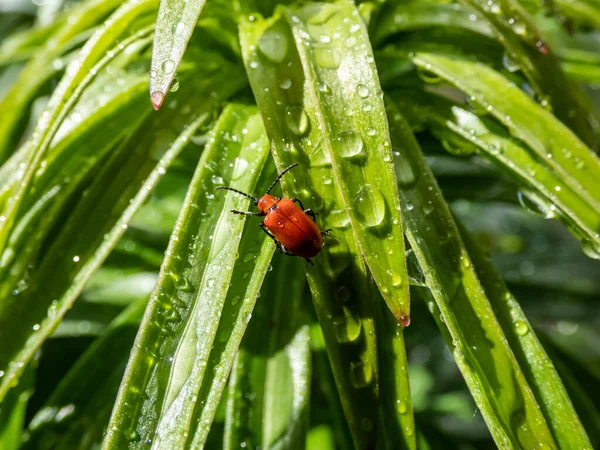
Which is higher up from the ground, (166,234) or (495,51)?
(495,51)

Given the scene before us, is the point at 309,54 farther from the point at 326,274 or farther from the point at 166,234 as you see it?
the point at 166,234

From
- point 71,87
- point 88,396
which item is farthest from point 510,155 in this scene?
point 88,396

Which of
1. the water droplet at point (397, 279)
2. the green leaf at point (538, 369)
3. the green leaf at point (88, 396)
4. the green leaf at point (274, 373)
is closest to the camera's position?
the water droplet at point (397, 279)

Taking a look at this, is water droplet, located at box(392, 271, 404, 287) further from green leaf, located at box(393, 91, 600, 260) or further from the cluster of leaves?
green leaf, located at box(393, 91, 600, 260)

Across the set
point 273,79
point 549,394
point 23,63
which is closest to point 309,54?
point 273,79

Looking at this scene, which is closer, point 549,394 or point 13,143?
point 549,394

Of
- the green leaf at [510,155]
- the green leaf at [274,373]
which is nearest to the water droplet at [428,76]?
the green leaf at [510,155]

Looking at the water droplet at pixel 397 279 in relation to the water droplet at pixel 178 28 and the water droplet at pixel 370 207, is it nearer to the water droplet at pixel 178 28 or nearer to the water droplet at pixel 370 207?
the water droplet at pixel 370 207
